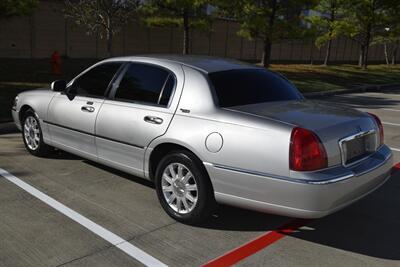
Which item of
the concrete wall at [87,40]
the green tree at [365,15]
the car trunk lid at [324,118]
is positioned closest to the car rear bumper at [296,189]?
the car trunk lid at [324,118]

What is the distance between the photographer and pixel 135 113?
4.63 metres

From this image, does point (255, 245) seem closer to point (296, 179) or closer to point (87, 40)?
point (296, 179)

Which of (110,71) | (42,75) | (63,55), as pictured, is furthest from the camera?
(63,55)

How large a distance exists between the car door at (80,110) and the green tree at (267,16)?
1468 cm

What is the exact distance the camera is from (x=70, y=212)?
176 inches

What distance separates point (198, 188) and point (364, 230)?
5.46 feet

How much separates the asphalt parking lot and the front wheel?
0.62m

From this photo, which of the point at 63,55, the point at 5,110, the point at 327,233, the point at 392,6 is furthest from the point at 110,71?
the point at 392,6

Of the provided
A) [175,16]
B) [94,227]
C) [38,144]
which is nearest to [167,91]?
[94,227]

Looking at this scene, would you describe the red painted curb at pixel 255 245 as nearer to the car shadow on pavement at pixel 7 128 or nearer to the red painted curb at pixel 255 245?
the red painted curb at pixel 255 245

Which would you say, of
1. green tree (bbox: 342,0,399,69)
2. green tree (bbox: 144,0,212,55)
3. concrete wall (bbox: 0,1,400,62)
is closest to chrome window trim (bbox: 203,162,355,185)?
green tree (bbox: 144,0,212,55)

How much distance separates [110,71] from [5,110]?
4.89 meters

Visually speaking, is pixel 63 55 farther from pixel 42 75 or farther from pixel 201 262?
pixel 201 262

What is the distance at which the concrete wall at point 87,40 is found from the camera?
2109 centimetres
